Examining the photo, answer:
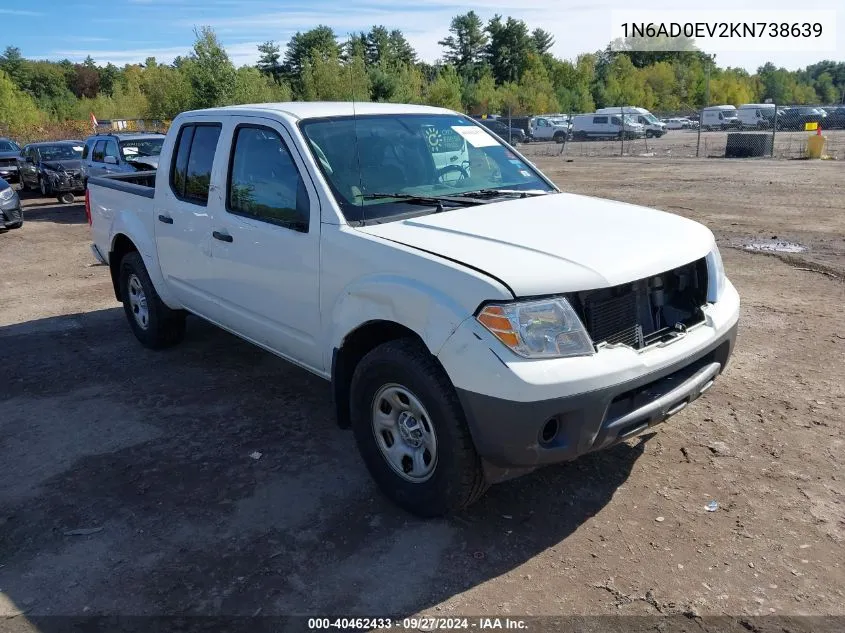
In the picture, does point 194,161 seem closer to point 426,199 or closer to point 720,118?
point 426,199

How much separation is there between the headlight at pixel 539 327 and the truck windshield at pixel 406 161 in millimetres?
1132

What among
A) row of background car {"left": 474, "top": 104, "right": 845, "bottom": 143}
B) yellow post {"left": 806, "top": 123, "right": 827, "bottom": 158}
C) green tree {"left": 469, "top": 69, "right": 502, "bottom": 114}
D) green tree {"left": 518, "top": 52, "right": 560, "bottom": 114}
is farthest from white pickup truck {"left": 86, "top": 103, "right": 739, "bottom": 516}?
green tree {"left": 518, "top": 52, "right": 560, "bottom": 114}

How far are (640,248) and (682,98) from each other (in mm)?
89841

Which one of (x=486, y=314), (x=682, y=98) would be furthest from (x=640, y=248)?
(x=682, y=98)

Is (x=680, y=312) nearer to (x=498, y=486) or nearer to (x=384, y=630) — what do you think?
(x=498, y=486)

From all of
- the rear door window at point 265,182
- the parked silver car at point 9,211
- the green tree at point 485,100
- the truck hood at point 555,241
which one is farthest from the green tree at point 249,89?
the green tree at point 485,100

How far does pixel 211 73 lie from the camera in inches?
858

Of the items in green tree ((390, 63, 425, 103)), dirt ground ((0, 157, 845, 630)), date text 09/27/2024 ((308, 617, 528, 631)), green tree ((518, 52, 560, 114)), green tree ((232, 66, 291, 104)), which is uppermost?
green tree ((518, 52, 560, 114))

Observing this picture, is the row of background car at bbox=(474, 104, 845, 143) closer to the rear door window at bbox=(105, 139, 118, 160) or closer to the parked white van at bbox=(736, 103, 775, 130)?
the parked white van at bbox=(736, 103, 775, 130)

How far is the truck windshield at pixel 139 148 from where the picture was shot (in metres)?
14.5


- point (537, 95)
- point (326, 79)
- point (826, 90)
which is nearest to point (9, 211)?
point (326, 79)

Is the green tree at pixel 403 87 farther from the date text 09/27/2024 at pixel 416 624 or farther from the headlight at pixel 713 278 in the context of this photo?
the date text 09/27/2024 at pixel 416 624

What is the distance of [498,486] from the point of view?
12.3ft

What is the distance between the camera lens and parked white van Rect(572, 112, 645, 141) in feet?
145
